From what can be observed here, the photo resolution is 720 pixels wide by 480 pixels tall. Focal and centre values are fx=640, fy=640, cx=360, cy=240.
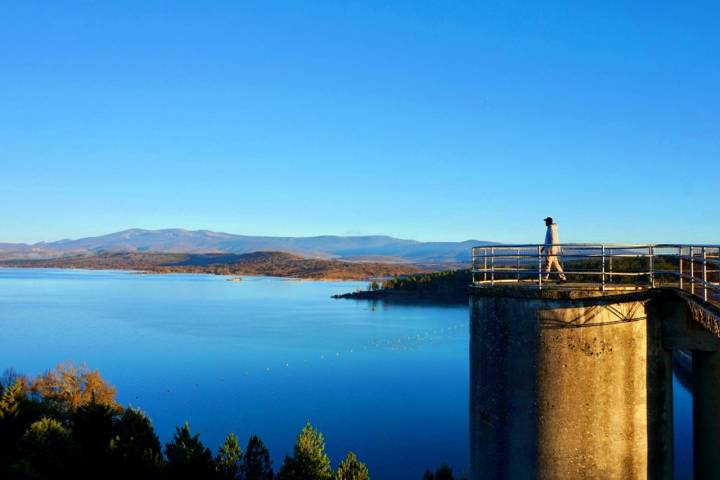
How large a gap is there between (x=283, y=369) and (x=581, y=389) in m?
47.3

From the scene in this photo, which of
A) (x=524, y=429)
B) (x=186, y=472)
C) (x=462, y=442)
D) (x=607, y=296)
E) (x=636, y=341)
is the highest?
(x=607, y=296)

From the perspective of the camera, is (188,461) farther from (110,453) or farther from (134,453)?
(110,453)

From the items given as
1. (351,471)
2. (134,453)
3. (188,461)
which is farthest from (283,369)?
(134,453)

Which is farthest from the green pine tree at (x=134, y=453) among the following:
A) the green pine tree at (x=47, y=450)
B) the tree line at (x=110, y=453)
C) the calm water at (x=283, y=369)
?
the calm water at (x=283, y=369)

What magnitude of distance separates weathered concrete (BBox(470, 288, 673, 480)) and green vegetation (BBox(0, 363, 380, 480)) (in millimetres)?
12216

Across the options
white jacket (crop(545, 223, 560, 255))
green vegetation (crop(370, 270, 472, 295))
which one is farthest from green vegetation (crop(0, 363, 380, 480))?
green vegetation (crop(370, 270, 472, 295))

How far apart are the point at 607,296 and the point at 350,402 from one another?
35898 millimetres

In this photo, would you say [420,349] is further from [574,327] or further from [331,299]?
[331,299]

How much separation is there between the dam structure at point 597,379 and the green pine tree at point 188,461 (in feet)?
40.0

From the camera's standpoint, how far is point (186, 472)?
19500 mm

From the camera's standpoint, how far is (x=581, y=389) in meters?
9.45

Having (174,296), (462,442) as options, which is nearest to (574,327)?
(462,442)

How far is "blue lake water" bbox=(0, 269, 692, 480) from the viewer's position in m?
36.0

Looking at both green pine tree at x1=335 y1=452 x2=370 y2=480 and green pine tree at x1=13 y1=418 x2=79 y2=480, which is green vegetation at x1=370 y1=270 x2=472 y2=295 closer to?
green pine tree at x1=335 y1=452 x2=370 y2=480
